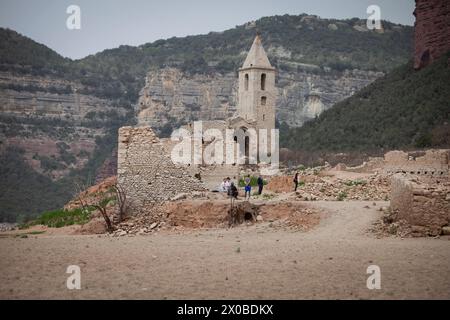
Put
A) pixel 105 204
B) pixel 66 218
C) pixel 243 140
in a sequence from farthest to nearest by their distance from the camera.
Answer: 1. pixel 243 140
2. pixel 105 204
3. pixel 66 218

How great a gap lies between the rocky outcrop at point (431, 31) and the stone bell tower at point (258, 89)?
19.5 meters

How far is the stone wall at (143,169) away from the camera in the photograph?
71.2 ft

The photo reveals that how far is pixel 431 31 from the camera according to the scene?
7006 cm

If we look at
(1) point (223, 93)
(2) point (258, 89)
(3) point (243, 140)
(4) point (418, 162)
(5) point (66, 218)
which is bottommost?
(5) point (66, 218)

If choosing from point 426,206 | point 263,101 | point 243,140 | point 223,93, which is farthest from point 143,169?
point 223,93

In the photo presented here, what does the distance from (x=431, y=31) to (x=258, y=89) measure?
925 inches

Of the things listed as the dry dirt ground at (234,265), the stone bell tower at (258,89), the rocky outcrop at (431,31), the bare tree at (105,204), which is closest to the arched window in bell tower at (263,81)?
the stone bell tower at (258,89)

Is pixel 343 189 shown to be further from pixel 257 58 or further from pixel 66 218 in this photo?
pixel 257 58

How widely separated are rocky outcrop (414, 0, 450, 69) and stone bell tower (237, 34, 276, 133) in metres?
19.5

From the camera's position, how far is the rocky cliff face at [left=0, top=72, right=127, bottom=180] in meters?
88.0

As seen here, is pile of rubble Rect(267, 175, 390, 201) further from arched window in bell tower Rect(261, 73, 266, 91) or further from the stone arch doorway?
arched window in bell tower Rect(261, 73, 266, 91)

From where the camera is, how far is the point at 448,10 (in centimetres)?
6900

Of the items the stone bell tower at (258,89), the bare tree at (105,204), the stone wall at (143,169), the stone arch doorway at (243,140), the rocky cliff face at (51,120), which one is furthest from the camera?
the rocky cliff face at (51,120)

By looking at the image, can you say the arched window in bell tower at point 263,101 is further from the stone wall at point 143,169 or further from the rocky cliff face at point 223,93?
the rocky cliff face at point 223,93
